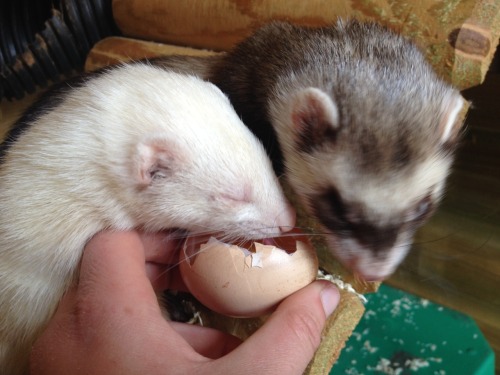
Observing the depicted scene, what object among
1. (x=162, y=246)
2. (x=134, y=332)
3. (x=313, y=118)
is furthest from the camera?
(x=162, y=246)

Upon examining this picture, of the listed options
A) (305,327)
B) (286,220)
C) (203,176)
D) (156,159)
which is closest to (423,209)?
(286,220)

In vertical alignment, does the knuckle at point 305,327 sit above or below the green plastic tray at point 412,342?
above

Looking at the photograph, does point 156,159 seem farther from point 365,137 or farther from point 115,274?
point 365,137

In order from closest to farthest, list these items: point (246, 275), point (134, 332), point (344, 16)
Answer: point (134, 332) → point (246, 275) → point (344, 16)

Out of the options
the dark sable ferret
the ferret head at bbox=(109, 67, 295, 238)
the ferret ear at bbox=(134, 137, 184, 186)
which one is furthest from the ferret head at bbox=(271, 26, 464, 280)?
the ferret ear at bbox=(134, 137, 184, 186)

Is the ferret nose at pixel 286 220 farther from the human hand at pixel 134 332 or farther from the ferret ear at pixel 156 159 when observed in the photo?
the ferret ear at pixel 156 159

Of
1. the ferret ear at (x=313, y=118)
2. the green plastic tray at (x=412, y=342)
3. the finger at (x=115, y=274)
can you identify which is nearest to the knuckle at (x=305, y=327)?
the finger at (x=115, y=274)
